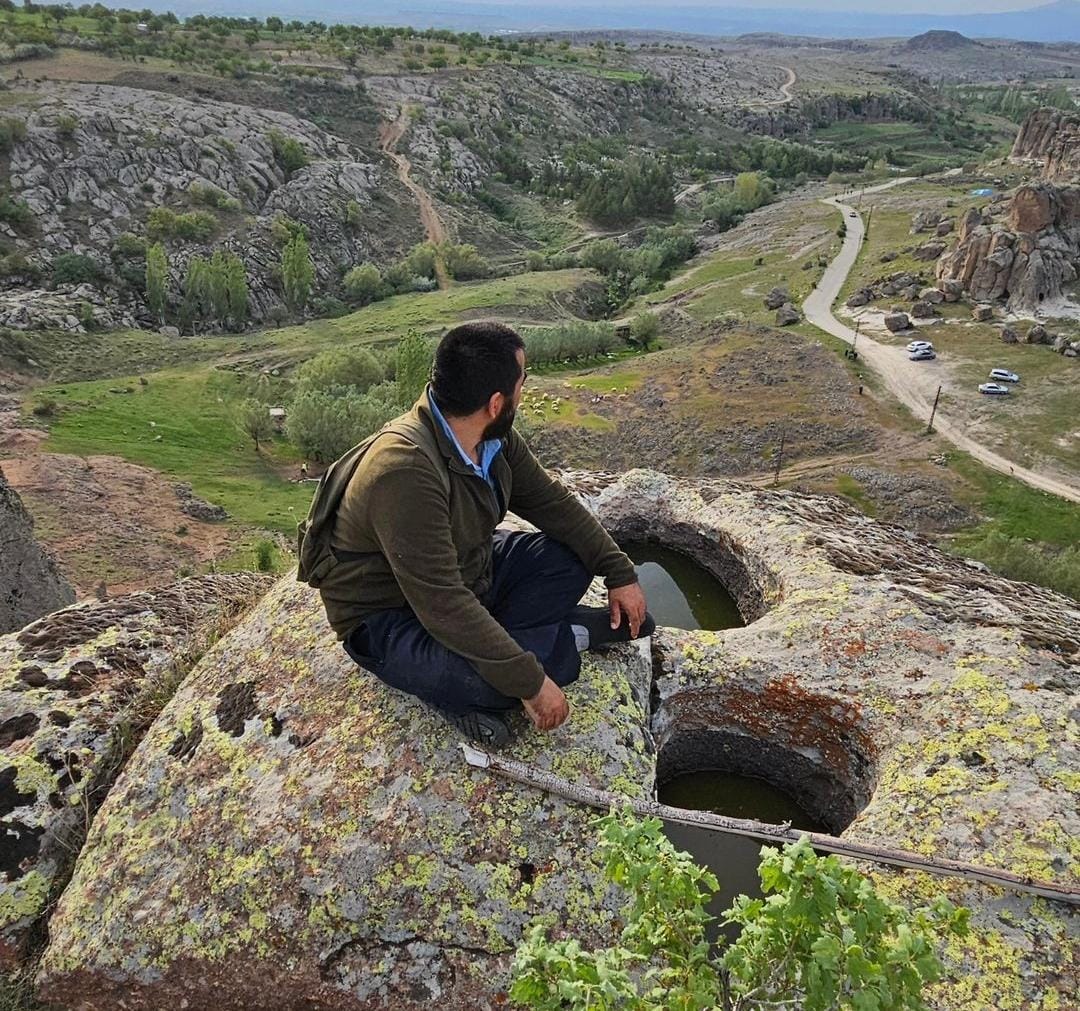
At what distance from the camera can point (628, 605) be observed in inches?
297

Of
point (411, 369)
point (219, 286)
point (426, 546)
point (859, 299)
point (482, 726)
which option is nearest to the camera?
point (426, 546)

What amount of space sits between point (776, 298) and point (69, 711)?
76.9 metres

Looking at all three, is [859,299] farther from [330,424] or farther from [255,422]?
[255,422]

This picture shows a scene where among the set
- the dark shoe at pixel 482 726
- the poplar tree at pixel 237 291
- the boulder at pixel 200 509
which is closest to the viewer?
the dark shoe at pixel 482 726

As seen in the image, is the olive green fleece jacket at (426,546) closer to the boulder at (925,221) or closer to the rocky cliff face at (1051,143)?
the boulder at (925,221)

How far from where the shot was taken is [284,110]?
120562 millimetres

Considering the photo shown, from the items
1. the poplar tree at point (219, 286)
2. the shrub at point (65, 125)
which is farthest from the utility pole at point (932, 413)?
the shrub at point (65, 125)

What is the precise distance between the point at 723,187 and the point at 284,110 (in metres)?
74.9

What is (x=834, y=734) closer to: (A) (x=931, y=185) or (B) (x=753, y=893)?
(B) (x=753, y=893)

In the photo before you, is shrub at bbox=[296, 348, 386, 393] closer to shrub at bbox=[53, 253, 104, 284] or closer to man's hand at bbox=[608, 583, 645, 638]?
shrub at bbox=[53, 253, 104, 284]

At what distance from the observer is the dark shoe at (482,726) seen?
21.7 feet

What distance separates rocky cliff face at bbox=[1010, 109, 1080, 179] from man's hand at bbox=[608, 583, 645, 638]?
12358 centimetres

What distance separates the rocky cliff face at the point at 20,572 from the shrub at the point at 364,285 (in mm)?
83661

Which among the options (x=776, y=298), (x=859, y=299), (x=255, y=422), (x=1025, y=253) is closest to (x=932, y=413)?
(x=859, y=299)
